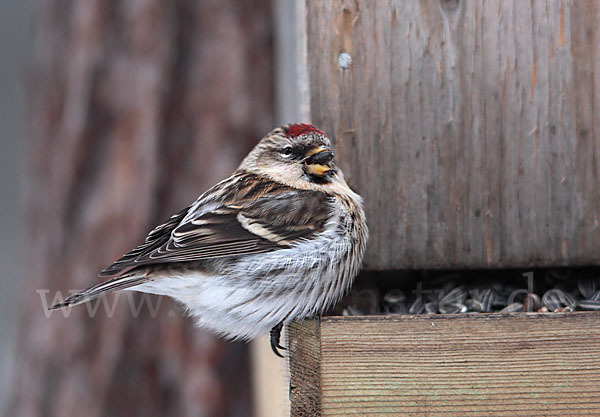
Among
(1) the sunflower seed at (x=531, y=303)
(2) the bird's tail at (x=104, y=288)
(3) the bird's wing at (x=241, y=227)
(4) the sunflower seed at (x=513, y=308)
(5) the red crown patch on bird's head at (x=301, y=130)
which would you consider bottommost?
(4) the sunflower seed at (x=513, y=308)

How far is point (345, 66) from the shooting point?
2523 millimetres

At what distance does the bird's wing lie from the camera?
7.82 ft

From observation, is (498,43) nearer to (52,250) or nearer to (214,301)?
(214,301)

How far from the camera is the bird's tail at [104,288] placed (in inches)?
88.7

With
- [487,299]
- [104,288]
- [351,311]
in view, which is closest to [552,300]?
[487,299]

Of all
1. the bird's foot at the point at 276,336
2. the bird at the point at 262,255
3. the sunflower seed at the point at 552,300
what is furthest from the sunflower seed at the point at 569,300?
the bird's foot at the point at 276,336

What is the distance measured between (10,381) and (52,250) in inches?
33.3

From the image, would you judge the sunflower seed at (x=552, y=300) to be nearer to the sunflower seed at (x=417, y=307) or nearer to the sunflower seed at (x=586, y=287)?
the sunflower seed at (x=586, y=287)

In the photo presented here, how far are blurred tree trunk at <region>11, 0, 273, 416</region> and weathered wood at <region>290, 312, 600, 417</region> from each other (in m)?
2.47

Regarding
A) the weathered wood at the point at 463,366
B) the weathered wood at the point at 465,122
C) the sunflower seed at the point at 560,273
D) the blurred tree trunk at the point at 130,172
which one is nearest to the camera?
the weathered wood at the point at 463,366

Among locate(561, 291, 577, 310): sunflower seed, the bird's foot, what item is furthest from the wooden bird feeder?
the bird's foot

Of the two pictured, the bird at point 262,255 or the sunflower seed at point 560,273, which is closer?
the bird at point 262,255

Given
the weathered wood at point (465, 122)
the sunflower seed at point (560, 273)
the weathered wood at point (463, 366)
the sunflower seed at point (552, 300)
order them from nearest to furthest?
the weathered wood at point (463, 366)
the sunflower seed at point (552, 300)
the weathered wood at point (465, 122)
the sunflower seed at point (560, 273)

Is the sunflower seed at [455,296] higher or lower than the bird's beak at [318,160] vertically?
lower
